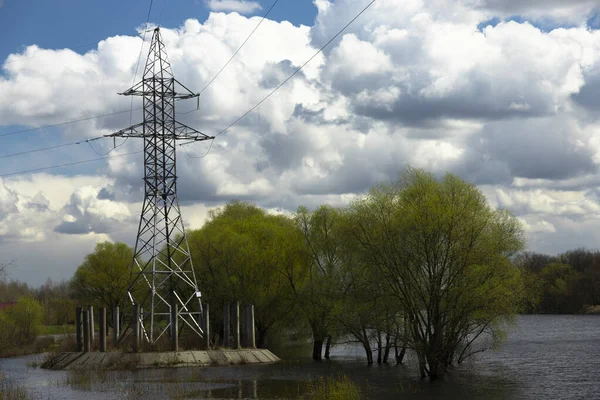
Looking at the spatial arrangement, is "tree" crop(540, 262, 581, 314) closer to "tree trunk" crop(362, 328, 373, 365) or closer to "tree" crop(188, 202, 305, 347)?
"tree" crop(188, 202, 305, 347)

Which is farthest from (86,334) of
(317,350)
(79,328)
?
(317,350)

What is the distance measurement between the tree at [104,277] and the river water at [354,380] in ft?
117

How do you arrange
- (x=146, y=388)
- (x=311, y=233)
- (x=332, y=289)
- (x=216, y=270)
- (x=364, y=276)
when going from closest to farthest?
(x=146, y=388), (x=364, y=276), (x=332, y=289), (x=311, y=233), (x=216, y=270)

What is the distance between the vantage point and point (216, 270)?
70688 millimetres

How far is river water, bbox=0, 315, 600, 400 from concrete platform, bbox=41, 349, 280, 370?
1.36m

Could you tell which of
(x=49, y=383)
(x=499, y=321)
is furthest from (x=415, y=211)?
(x=49, y=383)

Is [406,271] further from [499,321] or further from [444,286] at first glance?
[499,321]

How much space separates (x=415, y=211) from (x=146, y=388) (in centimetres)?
1733

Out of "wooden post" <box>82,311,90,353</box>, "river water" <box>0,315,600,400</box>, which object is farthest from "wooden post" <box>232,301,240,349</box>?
"wooden post" <box>82,311,90,353</box>

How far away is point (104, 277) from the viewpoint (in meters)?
98.6

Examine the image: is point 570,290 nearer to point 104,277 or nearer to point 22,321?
point 104,277

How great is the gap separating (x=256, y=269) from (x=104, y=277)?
3778 centimetres

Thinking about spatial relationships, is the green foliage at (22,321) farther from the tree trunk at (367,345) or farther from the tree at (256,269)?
the tree trunk at (367,345)

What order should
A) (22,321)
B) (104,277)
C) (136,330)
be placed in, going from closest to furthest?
(136,330)
(22,321)
(104,277)
